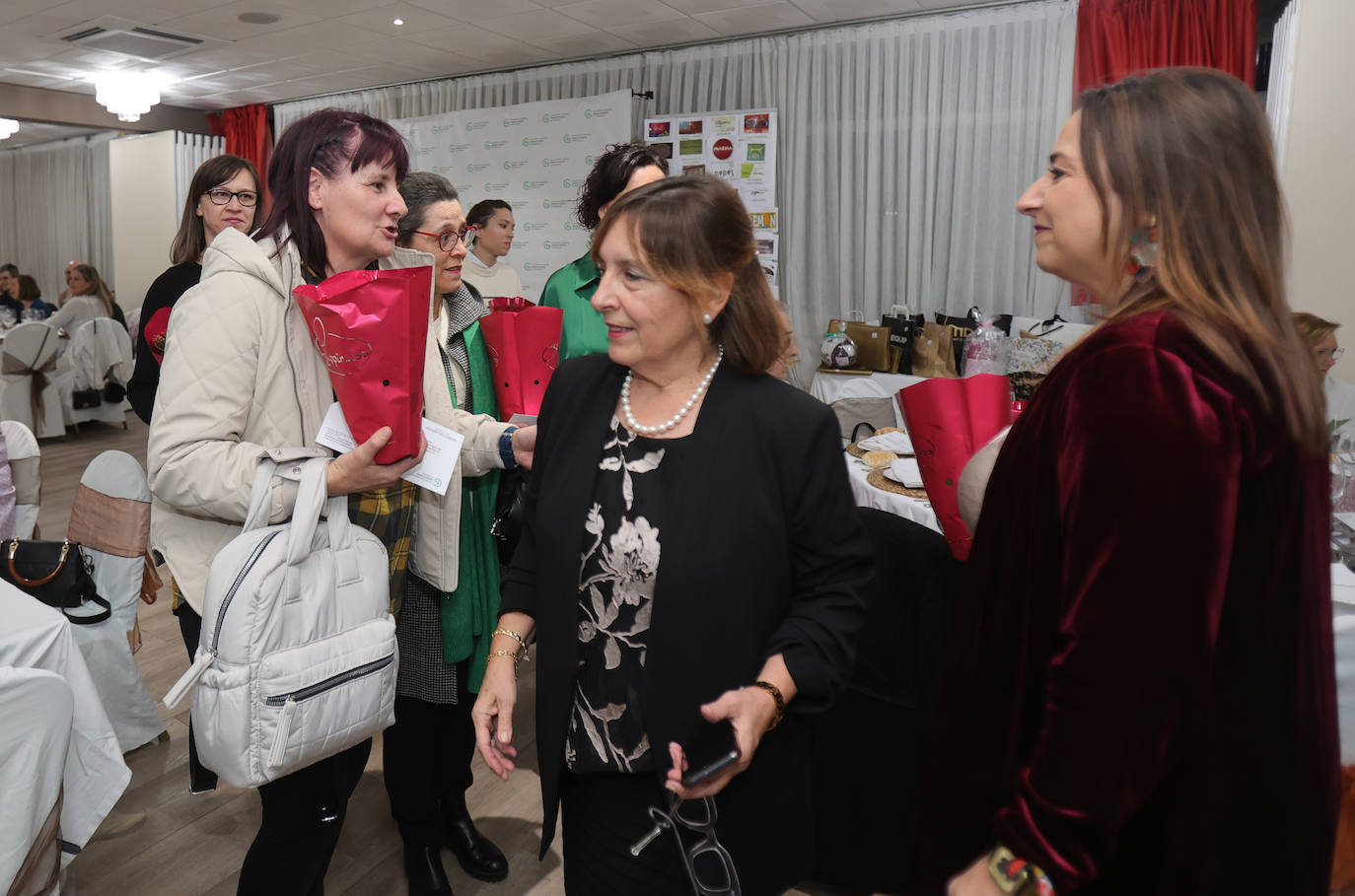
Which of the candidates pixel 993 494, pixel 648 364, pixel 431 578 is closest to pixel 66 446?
pixel 431 578

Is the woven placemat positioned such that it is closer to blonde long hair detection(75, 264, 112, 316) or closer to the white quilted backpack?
the white quilted backpack

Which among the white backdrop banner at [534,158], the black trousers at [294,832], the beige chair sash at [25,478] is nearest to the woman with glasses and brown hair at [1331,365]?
the black trousers at [294,832]

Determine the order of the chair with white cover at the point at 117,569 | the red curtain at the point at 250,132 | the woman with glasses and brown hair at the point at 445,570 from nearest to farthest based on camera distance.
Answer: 1. the woman with glasses and brown hair at the point at 445,570
2. the chair with white cover at the point at 117,569
3. the red curtain at the point at 250,132

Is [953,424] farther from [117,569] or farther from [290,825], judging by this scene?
[117,569]

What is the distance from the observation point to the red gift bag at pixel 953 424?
1.60 meters

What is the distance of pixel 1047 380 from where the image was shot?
0.96 metres

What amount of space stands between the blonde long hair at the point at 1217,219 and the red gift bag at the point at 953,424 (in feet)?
2.25

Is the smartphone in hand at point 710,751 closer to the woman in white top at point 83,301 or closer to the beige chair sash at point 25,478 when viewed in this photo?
the beige chair sash at point 25,478

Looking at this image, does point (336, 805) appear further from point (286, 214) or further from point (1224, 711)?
point (1224, 711)

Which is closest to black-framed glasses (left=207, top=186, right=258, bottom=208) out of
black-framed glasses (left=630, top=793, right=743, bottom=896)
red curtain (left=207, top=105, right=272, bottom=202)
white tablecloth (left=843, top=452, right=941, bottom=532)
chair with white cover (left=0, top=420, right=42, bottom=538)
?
chair with white cover (left=0, top=420, right=42, bottom=538)

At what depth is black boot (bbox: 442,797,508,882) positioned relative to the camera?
2240 mm

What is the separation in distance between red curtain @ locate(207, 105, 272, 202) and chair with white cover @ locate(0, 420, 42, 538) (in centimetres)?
785

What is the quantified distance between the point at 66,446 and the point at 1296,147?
8.63m

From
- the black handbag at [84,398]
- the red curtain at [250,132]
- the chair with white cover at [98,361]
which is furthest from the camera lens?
the red curtain at [250,132]
